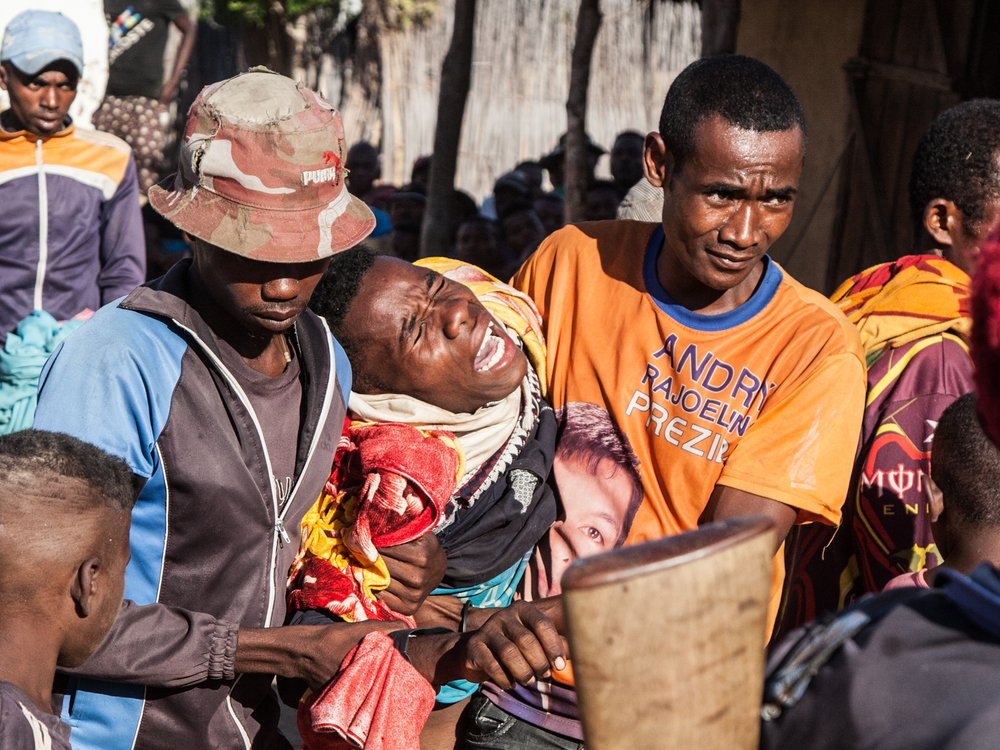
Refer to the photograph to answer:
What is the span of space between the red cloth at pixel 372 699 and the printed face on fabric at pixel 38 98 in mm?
3649

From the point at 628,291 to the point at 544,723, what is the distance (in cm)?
106

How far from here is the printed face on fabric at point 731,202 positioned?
279cm

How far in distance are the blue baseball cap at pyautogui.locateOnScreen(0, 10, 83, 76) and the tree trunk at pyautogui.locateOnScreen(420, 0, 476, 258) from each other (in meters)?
3.68

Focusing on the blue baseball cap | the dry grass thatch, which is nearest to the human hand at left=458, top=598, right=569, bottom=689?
the blue baseball cap

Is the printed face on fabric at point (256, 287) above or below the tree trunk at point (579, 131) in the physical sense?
above

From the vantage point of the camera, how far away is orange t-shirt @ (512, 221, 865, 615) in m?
2.65

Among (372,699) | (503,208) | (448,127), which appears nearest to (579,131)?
(448,127)

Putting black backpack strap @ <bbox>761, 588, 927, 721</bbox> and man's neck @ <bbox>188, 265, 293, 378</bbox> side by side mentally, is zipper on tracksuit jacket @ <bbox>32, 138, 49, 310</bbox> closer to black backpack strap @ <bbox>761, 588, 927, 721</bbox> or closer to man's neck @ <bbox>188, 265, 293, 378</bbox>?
man's neck @ <bbox>188, 265, 293, 378</bbox>

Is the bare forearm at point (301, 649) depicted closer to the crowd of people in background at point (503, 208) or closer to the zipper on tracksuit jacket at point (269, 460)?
the zipper on tracksuit jacket at point (269, 460)

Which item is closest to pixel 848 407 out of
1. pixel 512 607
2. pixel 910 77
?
pixel 512 607

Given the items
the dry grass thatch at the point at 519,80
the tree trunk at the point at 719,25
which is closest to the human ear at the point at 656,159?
the tree trunk at the point at 719,25

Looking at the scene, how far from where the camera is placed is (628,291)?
119 inches

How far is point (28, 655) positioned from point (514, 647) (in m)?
0.88

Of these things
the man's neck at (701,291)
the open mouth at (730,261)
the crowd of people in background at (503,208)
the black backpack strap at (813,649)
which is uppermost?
the black backpack strap at (813,649)
